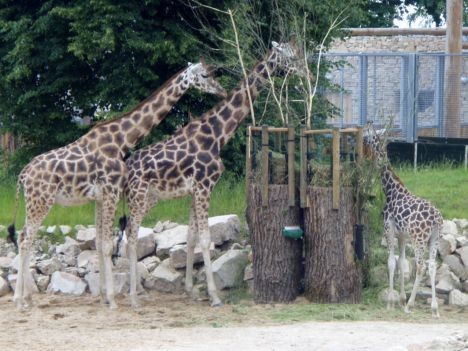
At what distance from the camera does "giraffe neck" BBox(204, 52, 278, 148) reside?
1239 cm

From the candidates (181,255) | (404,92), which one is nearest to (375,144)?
(181,255)

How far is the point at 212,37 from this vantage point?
51.3 feet

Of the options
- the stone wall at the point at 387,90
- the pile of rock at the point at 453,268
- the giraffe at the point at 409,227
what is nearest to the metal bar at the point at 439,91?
the stone wall at the point at 387,90

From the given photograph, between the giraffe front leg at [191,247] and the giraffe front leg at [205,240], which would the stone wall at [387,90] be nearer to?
the giraffe front leg at [191,247]

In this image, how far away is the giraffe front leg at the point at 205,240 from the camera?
39.2ft

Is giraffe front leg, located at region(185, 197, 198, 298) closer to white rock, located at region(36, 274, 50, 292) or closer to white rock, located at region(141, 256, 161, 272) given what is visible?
white rock, located at region(141, 256, 161, 272)

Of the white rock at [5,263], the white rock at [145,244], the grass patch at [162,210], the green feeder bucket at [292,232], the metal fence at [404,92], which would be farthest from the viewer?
the metal fence at [404,92]

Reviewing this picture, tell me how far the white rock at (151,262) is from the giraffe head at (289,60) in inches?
106

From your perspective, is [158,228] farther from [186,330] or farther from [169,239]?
[186,330]

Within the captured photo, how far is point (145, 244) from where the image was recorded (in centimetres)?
1312

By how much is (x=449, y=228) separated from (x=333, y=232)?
83.7 inches

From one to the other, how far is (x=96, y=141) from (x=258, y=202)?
1.89 meters

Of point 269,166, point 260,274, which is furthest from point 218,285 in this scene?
point 269,166

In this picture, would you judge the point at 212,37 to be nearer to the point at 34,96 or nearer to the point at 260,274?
the point at 34,96
